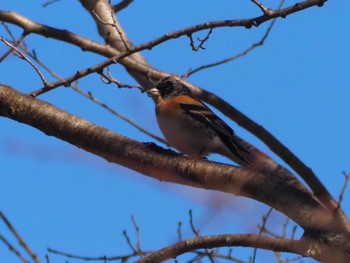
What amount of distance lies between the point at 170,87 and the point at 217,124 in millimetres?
957

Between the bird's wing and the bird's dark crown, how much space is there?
1.49 ft

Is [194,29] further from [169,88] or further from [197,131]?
[169,88]

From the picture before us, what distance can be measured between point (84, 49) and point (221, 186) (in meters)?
3.93

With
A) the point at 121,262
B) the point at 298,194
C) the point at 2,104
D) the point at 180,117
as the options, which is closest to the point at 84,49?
the point at 180,117

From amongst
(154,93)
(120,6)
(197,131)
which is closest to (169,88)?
(154,93)

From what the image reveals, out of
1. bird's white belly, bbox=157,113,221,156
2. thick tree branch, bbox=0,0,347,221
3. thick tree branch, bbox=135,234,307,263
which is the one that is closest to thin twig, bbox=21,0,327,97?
thick tree branch, bbox=0,0,347,221

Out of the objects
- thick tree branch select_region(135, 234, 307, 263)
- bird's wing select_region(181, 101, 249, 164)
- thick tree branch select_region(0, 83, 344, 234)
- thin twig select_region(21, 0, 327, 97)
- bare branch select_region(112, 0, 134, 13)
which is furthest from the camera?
bare branch select_region(112, 0, 134, 13)

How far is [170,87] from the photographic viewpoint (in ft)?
23.2

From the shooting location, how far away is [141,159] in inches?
158

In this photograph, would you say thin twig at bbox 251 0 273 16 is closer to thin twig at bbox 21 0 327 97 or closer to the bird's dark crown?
thin twig at bbox 21 0 327 97

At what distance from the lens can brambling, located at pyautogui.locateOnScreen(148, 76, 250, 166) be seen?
6.16 m

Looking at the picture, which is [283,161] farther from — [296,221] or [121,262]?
[296,221]

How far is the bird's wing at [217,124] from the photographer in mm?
6116

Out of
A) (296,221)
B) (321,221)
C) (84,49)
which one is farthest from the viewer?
(84,49)
